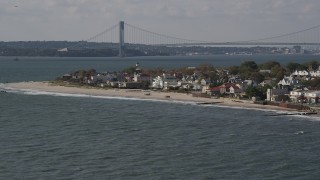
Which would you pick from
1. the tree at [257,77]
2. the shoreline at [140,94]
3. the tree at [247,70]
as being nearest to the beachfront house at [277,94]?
the shoreline at [140,94]

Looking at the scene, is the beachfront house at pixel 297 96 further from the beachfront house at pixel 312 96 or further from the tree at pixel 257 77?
the tree at pixel 257 77

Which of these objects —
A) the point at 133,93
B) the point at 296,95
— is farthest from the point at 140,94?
the point at 296,95

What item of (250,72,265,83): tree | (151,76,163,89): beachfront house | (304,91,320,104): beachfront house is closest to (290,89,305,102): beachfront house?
(304,91,320,104): beachfront house

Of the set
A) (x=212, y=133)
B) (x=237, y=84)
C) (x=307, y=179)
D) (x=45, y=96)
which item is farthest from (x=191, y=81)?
(x=307, y=179)

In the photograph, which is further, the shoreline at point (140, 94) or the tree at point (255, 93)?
the tree at point (255, 93)

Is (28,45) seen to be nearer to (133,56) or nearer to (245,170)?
(133,56)
